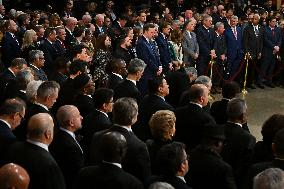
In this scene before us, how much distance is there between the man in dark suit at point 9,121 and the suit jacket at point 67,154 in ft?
1.38

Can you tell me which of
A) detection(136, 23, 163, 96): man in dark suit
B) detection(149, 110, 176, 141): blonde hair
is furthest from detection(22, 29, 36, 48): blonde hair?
detection(149, 110, 176, 141): blonde hair

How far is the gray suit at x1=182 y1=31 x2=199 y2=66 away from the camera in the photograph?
11320mm

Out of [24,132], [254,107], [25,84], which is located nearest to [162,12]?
[254,107]

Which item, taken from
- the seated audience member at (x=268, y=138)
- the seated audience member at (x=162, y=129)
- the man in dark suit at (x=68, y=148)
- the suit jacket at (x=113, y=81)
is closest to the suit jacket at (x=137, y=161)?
the seated audience member at (x=162, y=129)

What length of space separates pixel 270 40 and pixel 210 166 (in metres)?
8.62

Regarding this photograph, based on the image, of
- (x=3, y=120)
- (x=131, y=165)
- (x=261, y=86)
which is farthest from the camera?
(x=261, y=86)

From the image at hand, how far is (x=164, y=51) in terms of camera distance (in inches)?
421

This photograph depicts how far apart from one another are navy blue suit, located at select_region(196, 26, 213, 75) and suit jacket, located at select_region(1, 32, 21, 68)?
13.1 feet

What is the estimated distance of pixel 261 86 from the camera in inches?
504

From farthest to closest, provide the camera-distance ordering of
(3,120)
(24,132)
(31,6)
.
Answer: 1. (31,6)
2. (24,132)
3. (3,120)

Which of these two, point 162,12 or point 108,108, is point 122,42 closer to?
point 108,108

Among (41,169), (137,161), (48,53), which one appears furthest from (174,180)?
(48,53)

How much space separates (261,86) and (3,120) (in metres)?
8.74

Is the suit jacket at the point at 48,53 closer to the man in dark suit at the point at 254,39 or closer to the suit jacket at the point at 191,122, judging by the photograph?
the suit jacket at the point at 191,122
